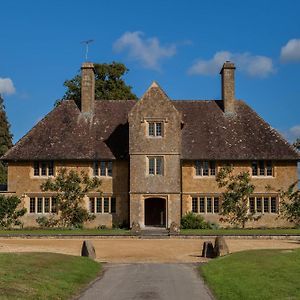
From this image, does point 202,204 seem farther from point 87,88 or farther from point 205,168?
point 87,88

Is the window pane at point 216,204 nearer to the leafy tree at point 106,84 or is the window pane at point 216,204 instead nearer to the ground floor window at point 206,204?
the ground floor window at point 206,204

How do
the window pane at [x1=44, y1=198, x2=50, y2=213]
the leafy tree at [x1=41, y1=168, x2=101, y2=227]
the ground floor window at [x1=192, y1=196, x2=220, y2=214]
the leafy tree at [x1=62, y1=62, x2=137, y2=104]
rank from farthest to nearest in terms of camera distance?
the leafy tree at [x1=62, y1=62, x2=137, y2=104] < the window pane at [x1=44, y1=198, x2=50, y2=213] < the ground floor window at [x1=192, y1=196, x2=220, y2=214] < the leafy tree at [x1=41, y1=168, x2=101, y2=227]

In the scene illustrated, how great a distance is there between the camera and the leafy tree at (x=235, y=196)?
4181 cm

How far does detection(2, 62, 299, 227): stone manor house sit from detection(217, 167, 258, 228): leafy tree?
0.48m

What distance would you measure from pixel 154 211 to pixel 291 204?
1045 centimetres

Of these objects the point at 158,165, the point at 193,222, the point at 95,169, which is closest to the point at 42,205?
the point at 95,169

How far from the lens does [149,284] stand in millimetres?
16062

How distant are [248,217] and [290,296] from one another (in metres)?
28.9

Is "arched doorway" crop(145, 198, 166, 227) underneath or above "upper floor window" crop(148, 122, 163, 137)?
underneath

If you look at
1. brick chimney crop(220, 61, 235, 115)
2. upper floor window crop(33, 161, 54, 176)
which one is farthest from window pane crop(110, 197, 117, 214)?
brick chimney crop(220, 61, 235, 115)

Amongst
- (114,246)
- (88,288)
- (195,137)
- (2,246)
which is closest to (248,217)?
(195,137)

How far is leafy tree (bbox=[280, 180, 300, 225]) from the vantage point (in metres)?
41.8

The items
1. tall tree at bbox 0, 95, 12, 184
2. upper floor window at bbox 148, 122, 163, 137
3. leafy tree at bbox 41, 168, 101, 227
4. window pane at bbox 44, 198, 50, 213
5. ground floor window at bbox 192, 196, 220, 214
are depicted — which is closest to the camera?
upper floor window at bbox 148, 122, 163, 137

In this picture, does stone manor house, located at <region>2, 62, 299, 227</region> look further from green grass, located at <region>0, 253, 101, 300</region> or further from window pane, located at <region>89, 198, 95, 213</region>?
green grass, located at <region>0, 253, 101, 300</region>
